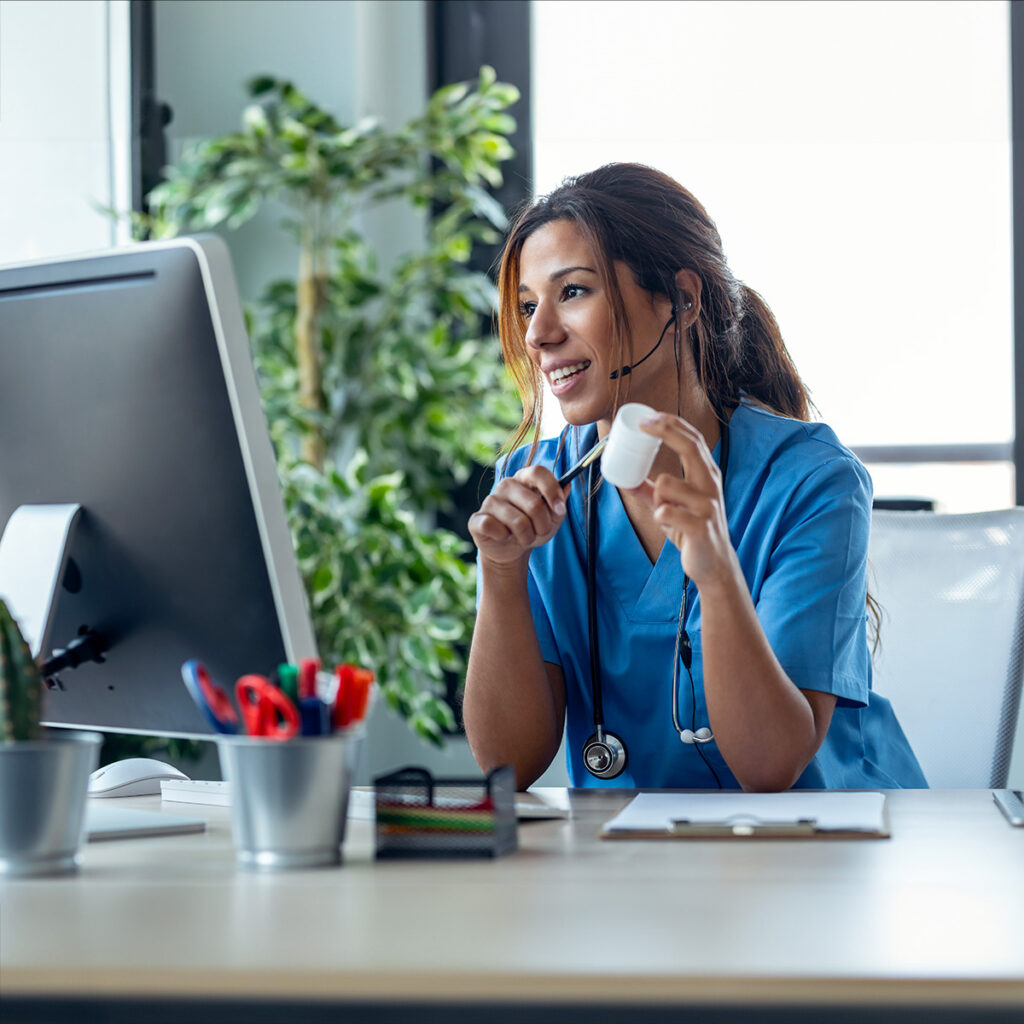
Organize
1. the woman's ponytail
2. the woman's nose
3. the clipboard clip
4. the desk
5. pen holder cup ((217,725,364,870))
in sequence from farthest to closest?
the woman's ponytail, the woman's nose, the clipboard clip, pen holder cup ((217,725,364,870)), the desk

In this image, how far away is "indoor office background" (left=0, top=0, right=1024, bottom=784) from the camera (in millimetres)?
2828

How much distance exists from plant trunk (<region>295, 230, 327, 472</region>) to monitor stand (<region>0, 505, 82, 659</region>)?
1.73m

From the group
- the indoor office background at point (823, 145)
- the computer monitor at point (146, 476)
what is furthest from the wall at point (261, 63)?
the computer monitor at point (146, 476)

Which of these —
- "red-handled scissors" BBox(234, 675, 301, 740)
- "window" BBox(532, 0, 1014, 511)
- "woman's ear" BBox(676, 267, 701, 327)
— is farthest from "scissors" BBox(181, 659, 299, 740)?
"window" BBox(532, 0, 1014, 511)

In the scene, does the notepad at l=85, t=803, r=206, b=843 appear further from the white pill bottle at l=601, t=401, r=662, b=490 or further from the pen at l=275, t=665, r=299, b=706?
the white pill bottle at l=601, t=401, r=662, b=490

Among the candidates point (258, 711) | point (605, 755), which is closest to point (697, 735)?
point (605, 755)

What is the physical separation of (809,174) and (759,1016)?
8.64ft

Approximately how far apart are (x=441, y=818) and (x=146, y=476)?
328mm

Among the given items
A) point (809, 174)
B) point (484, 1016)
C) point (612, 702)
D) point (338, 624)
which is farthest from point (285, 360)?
point (484, 1016)

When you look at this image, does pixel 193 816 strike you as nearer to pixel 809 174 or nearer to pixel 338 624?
pixel 338 624

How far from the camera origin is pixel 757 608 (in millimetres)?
1289

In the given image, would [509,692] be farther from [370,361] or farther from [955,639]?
[370,361]

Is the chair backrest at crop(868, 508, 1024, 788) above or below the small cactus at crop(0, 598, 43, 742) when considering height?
below

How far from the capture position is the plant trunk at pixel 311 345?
8.93 feet
